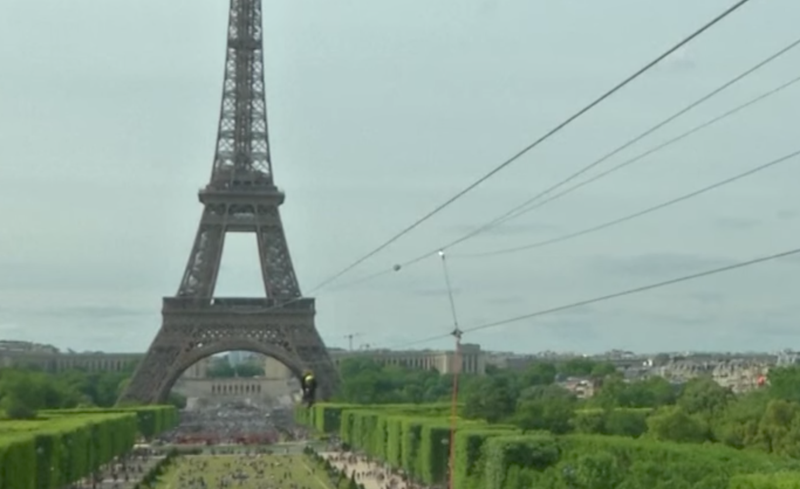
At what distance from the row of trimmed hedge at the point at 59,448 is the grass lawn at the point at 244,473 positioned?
2.38 m

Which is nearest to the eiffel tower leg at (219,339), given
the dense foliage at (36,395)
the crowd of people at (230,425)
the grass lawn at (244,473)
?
the dense foliage at (36,395)

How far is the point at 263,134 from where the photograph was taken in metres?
76.8

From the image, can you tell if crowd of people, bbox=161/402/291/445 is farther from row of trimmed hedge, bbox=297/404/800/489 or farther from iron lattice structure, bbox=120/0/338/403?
row of trimmed hedge, bbox=297/404/800/489

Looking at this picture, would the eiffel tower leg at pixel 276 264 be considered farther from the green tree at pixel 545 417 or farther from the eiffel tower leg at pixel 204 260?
the green tree at pixel 545 417

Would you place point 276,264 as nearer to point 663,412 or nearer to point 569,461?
point 663,412

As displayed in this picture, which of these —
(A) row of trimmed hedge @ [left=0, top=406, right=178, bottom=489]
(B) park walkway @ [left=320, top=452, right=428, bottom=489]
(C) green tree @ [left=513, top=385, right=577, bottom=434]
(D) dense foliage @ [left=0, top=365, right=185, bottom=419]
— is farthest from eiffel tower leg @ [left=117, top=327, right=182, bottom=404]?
(C) green tree @ [left=513, top=385, right=577, bottom=434]

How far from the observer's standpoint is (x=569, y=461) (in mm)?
32531

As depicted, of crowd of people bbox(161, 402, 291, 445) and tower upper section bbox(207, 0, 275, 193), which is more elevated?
tower upper section bbox(207, 0, 275, 193)

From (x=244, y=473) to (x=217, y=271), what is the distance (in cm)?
2340

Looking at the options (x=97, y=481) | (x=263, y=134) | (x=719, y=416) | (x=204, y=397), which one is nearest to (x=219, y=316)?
(x=263, y=134)

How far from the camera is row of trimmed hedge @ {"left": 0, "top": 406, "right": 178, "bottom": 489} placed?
3716cm

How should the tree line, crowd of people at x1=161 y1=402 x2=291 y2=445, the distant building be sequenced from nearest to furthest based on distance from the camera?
the tree line
crowd of people at x1=161 y1=402 x2=291 y2=445
the distant building

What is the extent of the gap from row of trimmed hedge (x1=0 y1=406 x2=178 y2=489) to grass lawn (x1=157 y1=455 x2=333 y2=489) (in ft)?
7.80

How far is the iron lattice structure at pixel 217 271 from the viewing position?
250 ft
